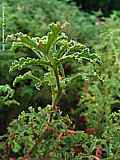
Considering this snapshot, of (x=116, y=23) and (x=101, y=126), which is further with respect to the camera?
(x=116, y=23)

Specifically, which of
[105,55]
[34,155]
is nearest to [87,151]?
[34,155]

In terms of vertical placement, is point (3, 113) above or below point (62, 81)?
below

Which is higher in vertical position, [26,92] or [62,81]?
[62,81]

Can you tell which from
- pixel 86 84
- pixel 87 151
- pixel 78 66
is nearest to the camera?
pixel 87 151

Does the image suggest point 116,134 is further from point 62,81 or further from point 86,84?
point 86,84

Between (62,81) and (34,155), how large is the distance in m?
0.36

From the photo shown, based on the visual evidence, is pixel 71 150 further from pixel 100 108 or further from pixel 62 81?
pixel 100 108

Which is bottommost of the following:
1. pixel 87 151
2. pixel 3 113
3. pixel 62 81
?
pixel 3 113

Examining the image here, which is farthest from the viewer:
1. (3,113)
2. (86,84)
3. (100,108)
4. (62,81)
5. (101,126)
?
(86,84)

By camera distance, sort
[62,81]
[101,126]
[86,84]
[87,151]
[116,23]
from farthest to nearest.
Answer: [116,23] → [86,84] → [101,126] → [87,151] → [62,81]

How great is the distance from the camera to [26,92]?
9.37 ft

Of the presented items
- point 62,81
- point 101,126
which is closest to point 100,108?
point 101,126

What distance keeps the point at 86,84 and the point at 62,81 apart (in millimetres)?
1376

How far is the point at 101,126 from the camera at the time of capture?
7.64ft
